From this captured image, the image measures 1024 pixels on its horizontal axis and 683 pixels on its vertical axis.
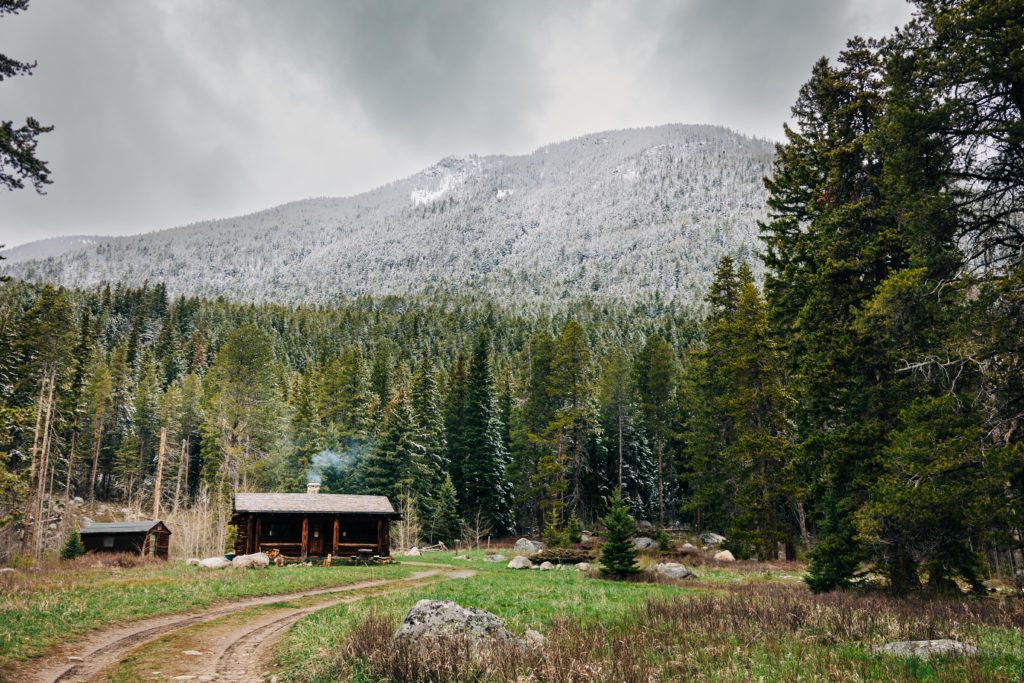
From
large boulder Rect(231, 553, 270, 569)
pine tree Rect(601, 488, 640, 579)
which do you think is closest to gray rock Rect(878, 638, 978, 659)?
pine tree Rect(601, 488, 640, 579)

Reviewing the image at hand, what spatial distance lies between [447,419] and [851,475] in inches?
1860

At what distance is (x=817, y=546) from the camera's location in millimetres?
16172

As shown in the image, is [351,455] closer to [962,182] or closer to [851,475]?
[851,475]

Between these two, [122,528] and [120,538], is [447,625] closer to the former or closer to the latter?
[122,528]

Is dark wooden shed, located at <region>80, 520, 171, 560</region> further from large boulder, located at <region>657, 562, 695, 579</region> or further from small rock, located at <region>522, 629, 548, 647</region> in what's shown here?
small rock, located at <region>522, 629, 548, 647</region>

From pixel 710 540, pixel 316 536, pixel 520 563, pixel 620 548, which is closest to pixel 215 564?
pixel 316 536

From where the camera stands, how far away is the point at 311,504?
35.2 m

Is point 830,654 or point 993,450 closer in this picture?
point 830,654

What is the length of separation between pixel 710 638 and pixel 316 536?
103 ft

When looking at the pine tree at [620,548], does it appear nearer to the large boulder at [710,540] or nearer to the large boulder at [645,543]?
the large boulder at [645,543]

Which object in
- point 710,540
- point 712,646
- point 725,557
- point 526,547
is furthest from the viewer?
point 710,540

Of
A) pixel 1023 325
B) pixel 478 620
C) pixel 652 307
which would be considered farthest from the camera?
pixel 652 307

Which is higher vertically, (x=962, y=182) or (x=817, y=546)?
(x=962, y=182)

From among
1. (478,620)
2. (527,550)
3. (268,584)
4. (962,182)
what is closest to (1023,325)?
(962,182)
